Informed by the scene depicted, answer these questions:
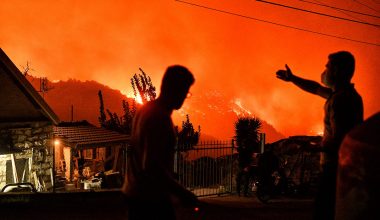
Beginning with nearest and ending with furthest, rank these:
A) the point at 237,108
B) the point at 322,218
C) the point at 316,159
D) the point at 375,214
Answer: the point at 375,214 < the point at 322,218 < the point at 316,159 < the point at 237,108

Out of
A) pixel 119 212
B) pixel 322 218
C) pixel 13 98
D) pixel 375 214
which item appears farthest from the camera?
pixel 13 98

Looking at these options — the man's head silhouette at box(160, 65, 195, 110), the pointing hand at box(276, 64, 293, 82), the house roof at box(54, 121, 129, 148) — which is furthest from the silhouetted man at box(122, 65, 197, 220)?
the house roof at box(54, 121, 129, 148)

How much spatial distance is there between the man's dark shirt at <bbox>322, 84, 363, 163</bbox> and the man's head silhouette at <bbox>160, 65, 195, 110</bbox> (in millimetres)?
1727

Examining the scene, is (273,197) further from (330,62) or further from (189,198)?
(189,198)

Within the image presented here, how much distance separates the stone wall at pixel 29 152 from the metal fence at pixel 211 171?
464 centimetres

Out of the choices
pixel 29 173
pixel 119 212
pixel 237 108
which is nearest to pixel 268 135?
pixel 237 108

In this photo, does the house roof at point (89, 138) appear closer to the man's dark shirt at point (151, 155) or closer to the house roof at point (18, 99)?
the house roof at point (18, 99)

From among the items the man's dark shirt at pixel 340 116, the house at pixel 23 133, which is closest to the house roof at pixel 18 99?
the house at pixel 23 133

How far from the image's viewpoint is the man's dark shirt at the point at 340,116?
437 cm

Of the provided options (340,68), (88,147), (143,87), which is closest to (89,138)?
(88,147)

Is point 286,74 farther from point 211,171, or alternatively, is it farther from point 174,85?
point 211,171

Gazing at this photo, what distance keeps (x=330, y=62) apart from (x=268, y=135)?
79620 millimetres

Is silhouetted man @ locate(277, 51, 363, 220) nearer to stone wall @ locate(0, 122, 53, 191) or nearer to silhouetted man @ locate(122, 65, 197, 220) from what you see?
silhouetted man @ locate(122, 65, 197, 220)

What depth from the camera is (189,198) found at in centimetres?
317
